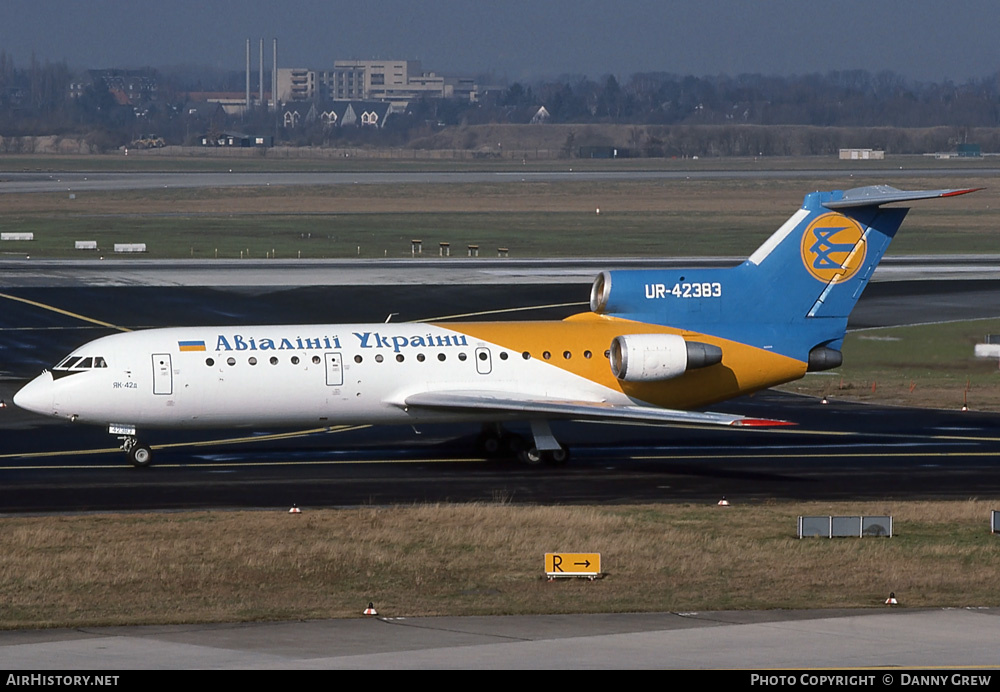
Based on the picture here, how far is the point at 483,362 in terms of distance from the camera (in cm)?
3709

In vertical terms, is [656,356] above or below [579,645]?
above

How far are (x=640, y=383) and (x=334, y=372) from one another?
7598mm

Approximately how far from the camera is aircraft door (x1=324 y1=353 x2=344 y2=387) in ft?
119

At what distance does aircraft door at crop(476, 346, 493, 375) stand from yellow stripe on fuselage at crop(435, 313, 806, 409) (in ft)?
1.28

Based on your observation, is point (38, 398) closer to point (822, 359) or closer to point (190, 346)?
point (190, 346)

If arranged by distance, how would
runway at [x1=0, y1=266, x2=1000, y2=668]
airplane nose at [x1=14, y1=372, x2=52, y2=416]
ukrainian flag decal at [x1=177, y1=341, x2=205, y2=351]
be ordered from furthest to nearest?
ukrainian flag decal at [x1=177, y1=341, x2=205, y2=351], airplane nose at [x1=14, y1=372, x2=52, y2=416], runway at [x1=0, y1=266, x2=1000, y2=668]

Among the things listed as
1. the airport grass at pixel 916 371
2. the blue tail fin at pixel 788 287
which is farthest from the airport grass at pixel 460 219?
the blue tail fin at pixel 788 287

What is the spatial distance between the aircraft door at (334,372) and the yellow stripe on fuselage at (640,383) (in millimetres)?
3051

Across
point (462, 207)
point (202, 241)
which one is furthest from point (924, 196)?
point (462, 207)

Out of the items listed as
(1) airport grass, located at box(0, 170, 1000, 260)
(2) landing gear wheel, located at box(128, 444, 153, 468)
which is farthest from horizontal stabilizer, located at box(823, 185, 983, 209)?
(1) airport grass, located at box(0, 170, 1000, 260)

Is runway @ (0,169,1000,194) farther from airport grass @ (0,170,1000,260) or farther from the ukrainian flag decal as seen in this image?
the ukrainian flag decal

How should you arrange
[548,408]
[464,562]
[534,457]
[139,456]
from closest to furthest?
[464,562] < [548,408] < [139,456] < [534,457]

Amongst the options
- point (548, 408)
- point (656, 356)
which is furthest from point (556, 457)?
point (656, 356)

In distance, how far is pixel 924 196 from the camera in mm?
35781
